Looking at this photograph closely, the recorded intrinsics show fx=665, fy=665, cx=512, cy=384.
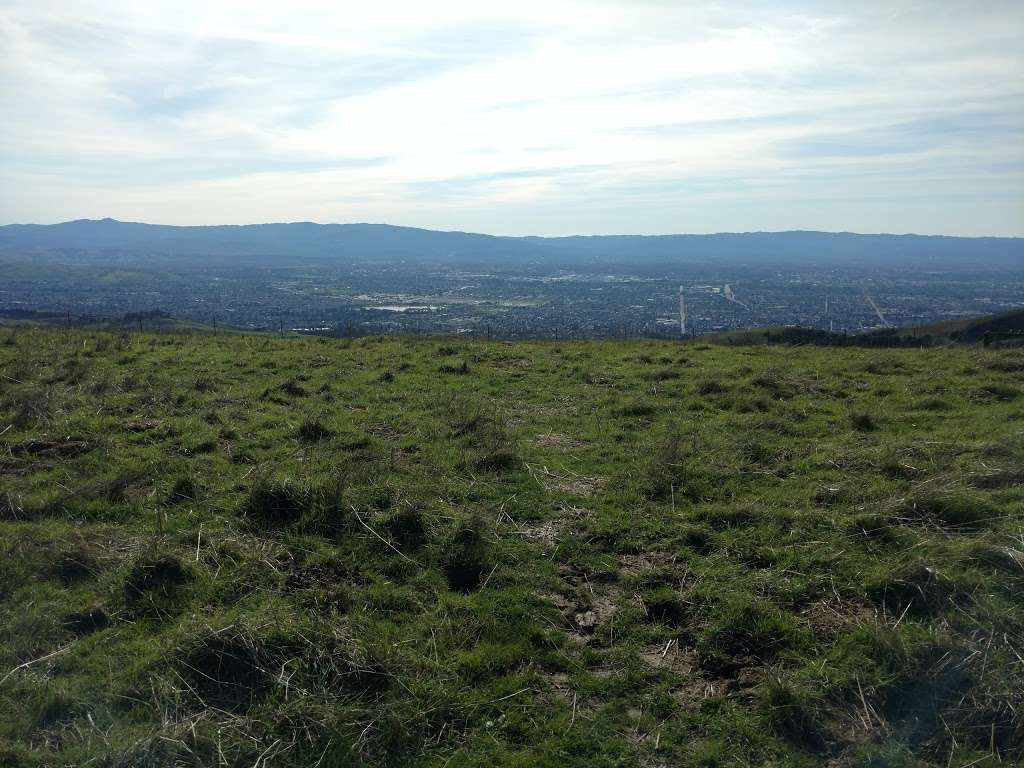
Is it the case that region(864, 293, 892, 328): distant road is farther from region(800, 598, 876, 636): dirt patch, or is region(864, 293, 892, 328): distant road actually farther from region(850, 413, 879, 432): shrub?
region(800, 598, 876, 636): dirt patch

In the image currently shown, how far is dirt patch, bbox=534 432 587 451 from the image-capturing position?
32.6 ft

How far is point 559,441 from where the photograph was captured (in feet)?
33.7

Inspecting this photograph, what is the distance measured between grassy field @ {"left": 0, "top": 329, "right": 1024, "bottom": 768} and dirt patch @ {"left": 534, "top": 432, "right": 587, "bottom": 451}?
65 millimetres

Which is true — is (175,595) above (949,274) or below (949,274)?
below

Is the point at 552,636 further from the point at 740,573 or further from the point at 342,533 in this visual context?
the point at 342,533

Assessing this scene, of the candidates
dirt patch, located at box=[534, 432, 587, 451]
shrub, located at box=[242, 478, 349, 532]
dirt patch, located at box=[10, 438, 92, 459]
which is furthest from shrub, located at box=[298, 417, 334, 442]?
dirt patch, located at box=[534, 432, 587, 451]

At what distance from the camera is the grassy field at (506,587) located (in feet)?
13.9

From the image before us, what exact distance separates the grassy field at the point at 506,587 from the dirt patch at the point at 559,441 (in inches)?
2.6

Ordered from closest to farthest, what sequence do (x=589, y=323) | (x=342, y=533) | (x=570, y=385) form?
(x=342, y=533), (x=570, y=385), (x=589, y=323)

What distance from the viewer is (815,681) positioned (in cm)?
461

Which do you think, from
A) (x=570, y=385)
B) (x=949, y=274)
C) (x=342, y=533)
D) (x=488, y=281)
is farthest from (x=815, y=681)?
(x=949, y=274)

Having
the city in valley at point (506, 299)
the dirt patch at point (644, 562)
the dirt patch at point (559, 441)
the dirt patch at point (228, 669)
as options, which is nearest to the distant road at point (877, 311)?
the city in valley at point (506, 299)

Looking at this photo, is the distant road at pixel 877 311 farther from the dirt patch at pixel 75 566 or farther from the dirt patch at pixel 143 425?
the dirt patch at pixel 75 566

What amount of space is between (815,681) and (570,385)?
996cm
